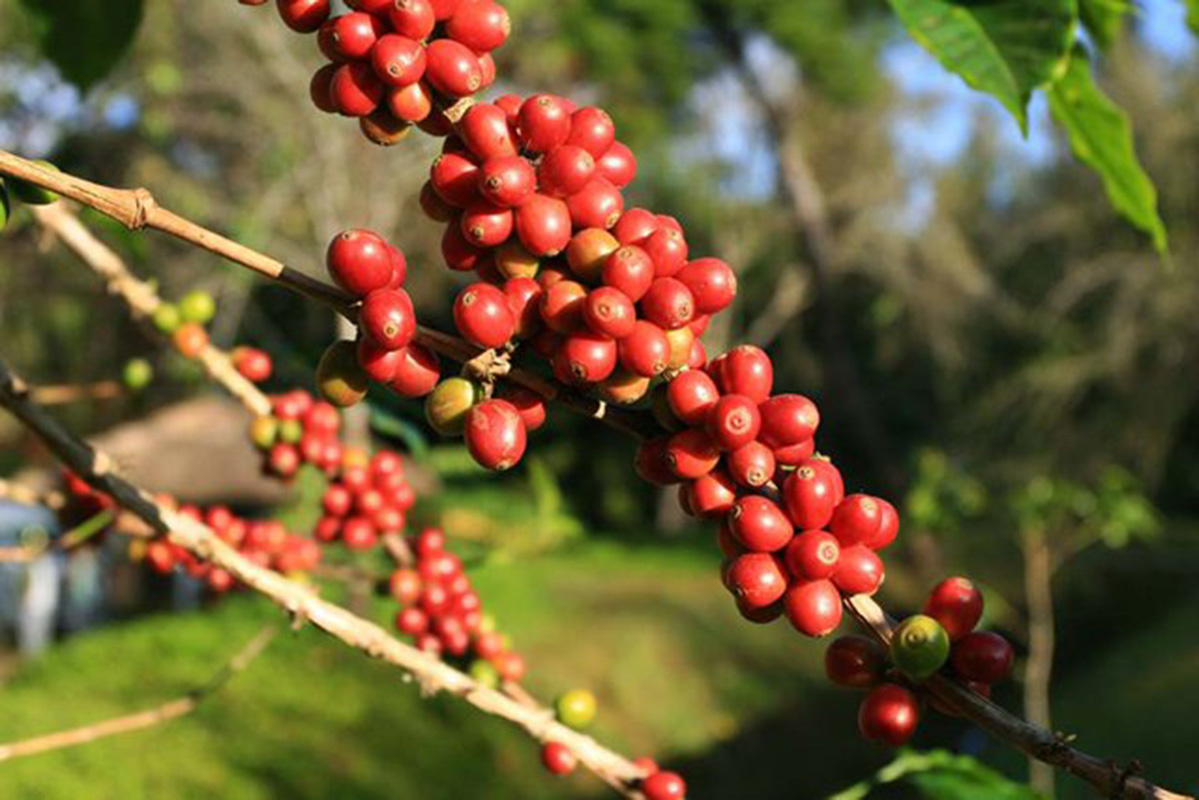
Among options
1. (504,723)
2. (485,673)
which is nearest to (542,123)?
(485,673)

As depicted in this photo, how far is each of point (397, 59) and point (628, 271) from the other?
158 mm

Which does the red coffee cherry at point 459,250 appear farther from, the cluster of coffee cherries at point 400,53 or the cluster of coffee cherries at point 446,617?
the cluster of coffee cherries at point 446,617

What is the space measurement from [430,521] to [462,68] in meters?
8.88

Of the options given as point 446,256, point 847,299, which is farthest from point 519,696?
point 847,299

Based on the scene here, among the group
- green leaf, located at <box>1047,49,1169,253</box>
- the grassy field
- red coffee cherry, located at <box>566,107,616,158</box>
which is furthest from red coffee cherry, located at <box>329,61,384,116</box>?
the grassy field

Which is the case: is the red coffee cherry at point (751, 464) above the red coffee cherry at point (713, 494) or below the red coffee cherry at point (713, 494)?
above

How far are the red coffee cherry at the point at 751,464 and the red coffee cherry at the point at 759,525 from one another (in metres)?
0.01

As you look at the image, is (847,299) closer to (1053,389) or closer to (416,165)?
(1053,389)

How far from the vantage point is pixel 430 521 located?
9.27 metres

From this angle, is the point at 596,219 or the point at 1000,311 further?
the point at 1000,311

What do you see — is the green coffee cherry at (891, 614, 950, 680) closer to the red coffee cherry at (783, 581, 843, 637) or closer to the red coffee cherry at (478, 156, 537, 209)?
the red coffee cherry at (783, 581, 843, 637)

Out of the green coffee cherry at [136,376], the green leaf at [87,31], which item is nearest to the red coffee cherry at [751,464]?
the green leaf at [87,31]

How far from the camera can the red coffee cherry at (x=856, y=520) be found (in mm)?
550

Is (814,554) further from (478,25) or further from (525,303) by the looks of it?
(478,25)
